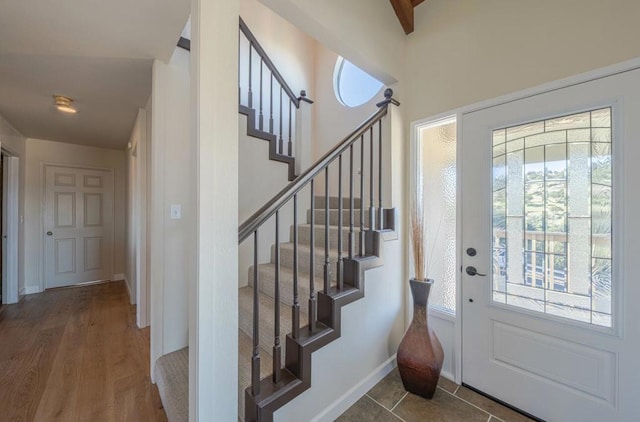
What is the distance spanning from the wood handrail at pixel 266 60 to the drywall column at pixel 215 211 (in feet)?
5.07

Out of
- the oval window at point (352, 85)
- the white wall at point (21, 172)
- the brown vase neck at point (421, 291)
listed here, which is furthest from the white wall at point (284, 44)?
the white wall at point (21, 172)

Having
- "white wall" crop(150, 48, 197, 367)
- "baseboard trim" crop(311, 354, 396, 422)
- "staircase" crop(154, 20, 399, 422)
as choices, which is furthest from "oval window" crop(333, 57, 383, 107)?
"baseboard trim" crop(311, 354, 396, 422)

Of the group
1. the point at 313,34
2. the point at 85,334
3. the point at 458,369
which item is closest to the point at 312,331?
the point at 458,369

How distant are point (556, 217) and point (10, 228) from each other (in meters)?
5.74

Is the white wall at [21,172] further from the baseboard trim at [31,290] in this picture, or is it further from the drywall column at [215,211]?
the drywall column at [215,211]

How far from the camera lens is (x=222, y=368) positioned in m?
1.12

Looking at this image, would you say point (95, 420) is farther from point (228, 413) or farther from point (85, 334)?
point (85, 334)

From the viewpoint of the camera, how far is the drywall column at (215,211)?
106 centimetres

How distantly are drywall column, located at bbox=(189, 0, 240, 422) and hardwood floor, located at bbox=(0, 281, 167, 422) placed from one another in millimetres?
889

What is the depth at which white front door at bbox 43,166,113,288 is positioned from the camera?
4.21 m

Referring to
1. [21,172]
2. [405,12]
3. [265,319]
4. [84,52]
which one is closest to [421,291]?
[265,319]

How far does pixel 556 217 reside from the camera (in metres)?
1.53

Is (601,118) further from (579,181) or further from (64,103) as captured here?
(64,103)

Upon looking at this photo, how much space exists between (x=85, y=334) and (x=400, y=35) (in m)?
4.02
